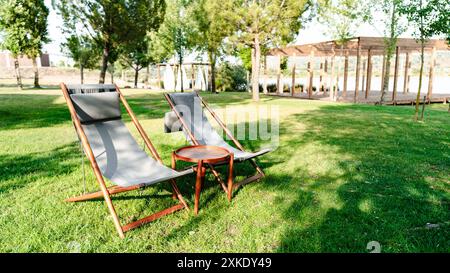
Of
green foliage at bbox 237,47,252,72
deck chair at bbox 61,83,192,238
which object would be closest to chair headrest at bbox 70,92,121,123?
deck chair at bbox 61,83,192,238

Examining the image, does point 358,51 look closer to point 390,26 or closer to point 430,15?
point 390,26

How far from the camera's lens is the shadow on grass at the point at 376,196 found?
305 cm

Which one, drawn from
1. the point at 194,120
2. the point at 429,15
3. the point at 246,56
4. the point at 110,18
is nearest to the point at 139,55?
the point at 246,56

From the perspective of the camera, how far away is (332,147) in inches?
260

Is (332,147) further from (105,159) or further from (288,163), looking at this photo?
(105,159)

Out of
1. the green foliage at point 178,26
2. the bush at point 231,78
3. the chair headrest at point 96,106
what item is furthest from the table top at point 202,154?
the bush at point 231,78

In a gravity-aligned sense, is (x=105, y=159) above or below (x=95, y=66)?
below

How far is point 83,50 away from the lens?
89.1 ft

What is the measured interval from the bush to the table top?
23484mm

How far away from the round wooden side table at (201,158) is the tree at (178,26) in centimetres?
1800

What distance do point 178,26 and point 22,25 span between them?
10053mm

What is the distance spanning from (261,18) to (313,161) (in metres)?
11.3

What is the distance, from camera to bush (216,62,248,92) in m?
27.5
